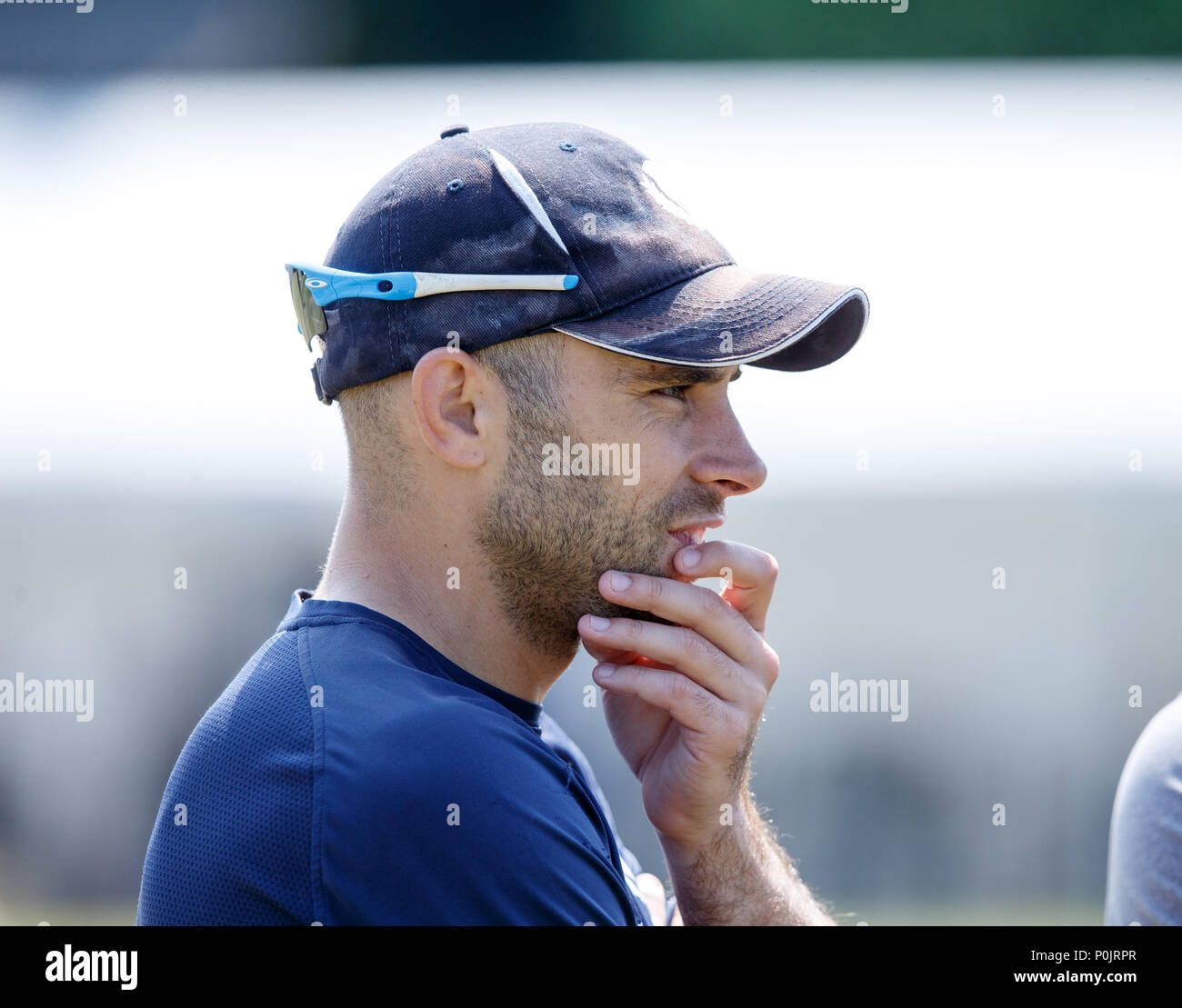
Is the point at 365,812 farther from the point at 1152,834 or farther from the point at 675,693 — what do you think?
the point at 1152,834

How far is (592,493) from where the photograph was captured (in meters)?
1.96

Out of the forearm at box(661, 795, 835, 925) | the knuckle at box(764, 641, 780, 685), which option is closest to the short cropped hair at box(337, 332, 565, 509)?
the knuckle at box(764, 641, 780, 685)

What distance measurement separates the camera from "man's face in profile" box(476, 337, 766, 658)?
196cm

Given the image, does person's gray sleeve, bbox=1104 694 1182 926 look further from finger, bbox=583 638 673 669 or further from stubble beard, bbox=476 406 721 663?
stubble beard, bbox=476 406 721 663

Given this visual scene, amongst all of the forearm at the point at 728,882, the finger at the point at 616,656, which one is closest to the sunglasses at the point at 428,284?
the finger at the point at 616,656

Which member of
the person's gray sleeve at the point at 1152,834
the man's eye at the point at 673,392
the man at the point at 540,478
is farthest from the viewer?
the person's gray sleeve at the point at 1152,834

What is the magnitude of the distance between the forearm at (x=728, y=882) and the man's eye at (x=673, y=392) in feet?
2.97

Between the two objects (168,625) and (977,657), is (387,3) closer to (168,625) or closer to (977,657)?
(168,625)

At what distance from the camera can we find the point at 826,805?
802cm

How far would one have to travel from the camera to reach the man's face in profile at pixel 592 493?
6.45ft

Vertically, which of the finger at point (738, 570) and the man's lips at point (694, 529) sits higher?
the man's lips at point (694, 529)

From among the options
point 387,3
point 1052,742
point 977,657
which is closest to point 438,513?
point 387,3

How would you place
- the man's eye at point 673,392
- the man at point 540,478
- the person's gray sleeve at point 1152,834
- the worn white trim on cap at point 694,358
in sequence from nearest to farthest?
the man at point 540,478
the worn white trim on cap at point 694,358
the man's eye at point 673,392
the person's gray sleeve at point 1152,834

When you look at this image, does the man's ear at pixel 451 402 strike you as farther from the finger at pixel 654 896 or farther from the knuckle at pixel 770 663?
the finger at pixel 654 896
